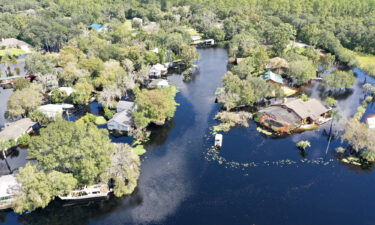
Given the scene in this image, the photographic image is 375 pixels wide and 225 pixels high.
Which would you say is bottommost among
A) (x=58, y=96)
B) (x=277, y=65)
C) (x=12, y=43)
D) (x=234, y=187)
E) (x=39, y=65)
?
(x=234, y=187)

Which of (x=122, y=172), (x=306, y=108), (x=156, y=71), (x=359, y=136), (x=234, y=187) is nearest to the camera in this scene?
(x=122, y=172)

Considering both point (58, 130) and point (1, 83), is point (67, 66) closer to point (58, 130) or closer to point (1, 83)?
point (1, 83)

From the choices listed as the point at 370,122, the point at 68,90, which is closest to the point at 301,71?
the point at 370,122

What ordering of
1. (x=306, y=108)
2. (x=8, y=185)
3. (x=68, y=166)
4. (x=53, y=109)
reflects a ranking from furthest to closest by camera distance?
(x=53, y=109), (x=306, y=108), (x=8, y=185), (x=68, y=166)

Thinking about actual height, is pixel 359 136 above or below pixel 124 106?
above

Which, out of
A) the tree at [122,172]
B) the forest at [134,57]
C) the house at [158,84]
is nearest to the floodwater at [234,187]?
the tree at [122,172]

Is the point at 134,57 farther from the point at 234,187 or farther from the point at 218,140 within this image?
the point at 234,187

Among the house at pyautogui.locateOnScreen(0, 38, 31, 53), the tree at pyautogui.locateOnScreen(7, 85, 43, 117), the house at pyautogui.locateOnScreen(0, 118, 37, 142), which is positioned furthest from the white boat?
the house at pyautogui.locateOnScreen(0, 38, 31, 53)

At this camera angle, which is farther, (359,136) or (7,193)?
(359,136)

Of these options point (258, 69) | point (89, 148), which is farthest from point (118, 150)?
point (258, 69)
